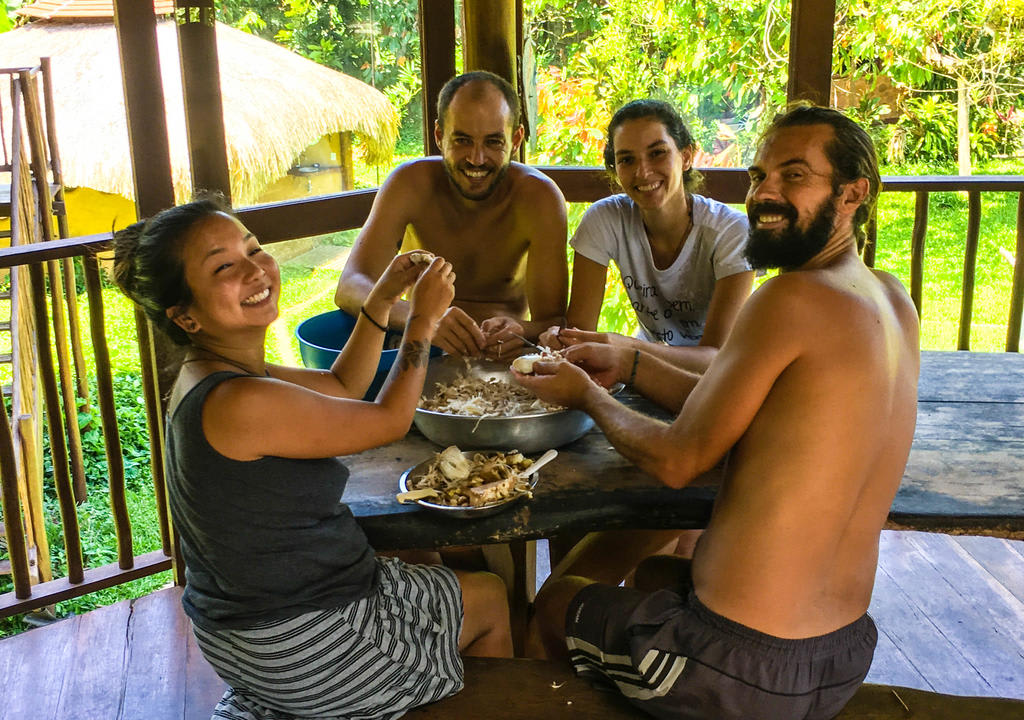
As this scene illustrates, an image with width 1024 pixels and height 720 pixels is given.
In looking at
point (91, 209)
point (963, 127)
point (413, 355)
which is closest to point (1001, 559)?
point (413, 355)

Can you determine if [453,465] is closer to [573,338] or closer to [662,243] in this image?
[573,338]

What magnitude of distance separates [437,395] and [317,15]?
261cm

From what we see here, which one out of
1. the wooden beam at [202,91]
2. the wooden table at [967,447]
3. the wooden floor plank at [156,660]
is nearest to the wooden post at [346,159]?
the wooden beam at [202,91]

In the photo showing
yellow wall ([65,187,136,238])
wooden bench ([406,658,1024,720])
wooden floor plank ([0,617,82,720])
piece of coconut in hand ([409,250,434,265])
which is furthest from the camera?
yellow wall ([65,187,136,238])

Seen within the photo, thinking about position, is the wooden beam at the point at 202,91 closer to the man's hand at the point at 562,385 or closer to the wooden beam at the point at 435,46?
the wooden beam at the point at 435,46

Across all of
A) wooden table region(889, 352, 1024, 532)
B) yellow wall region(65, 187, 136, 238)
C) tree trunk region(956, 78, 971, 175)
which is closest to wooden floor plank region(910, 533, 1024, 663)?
wooden table region(889, 352, 1024, 532)

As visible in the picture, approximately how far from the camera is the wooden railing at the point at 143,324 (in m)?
2.83

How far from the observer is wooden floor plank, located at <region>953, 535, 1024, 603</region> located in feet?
10.5

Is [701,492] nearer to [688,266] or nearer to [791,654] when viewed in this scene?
[791,654]

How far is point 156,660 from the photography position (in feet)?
9.21

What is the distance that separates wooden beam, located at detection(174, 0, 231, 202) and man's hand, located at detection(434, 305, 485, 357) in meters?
1.01

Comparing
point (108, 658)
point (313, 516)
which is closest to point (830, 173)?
point (313, 516)

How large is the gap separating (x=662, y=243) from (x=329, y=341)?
1.06 m

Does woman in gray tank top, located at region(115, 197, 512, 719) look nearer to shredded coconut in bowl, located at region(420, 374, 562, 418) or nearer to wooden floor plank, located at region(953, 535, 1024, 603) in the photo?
shredded coconut in bowl, located at region(420, 374, 562, 418)
